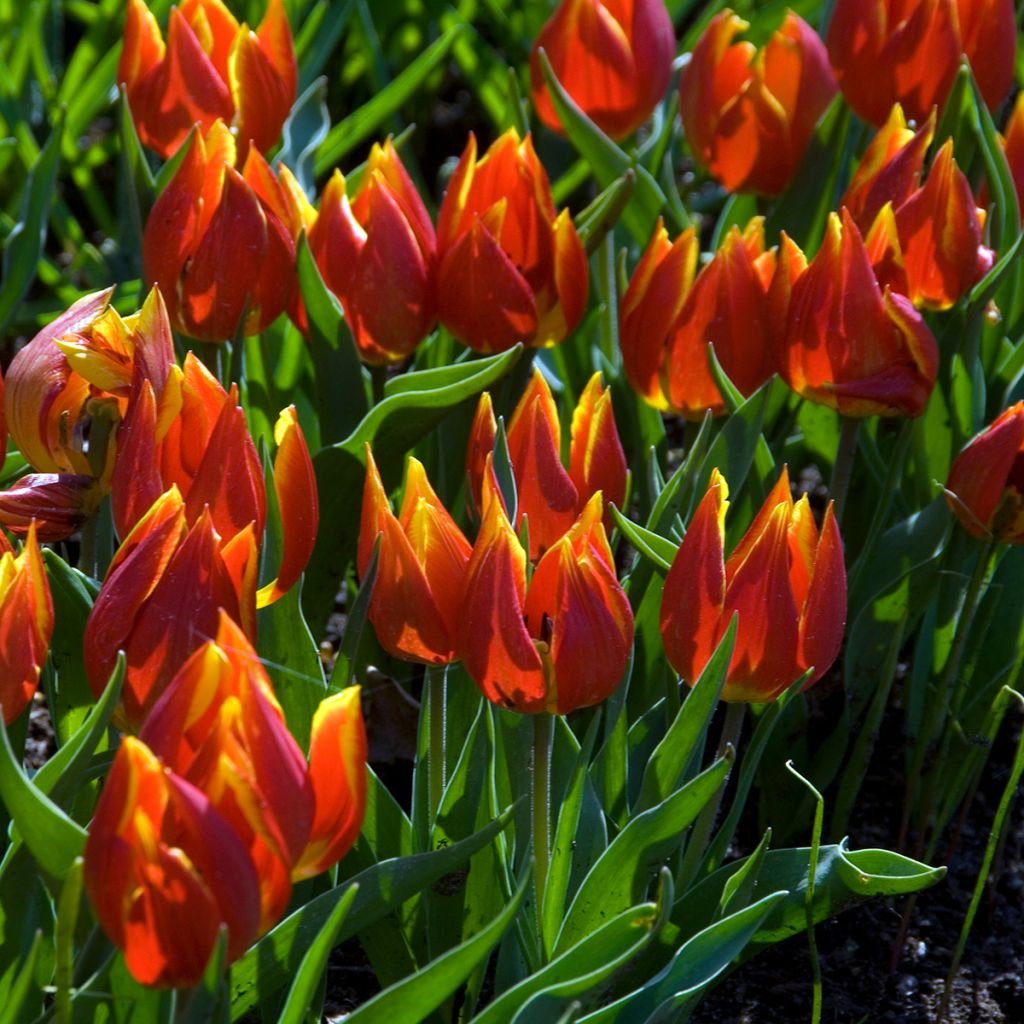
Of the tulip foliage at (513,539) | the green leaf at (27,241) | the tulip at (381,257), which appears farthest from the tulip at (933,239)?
the green leaf at (27,241)

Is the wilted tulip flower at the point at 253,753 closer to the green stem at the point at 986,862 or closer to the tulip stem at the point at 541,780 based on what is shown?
the tulip stem at the point at 541,780

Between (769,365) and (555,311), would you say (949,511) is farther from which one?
(555,311)

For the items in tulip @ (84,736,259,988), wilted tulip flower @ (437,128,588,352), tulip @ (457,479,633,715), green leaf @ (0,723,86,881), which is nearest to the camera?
tulip @ (84,736,259,988)

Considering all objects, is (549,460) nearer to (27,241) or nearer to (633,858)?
(633,858)

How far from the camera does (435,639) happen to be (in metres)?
0.96

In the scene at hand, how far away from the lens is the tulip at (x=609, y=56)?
5.36 ft

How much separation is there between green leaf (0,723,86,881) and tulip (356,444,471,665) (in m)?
0.23

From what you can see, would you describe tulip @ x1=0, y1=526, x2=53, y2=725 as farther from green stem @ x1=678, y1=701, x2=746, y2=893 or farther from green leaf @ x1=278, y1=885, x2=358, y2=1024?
green stem @ x1=678, y1=701, x2=746, y2=893

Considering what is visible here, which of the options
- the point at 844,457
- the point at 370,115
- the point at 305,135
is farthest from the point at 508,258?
the point at 370,115

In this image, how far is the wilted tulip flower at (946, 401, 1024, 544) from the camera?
47.4 inches

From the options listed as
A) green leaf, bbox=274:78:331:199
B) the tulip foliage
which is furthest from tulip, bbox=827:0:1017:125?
green leaf, bbox=274:78:331:199

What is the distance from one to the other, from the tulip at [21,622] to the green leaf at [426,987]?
0.86 feet

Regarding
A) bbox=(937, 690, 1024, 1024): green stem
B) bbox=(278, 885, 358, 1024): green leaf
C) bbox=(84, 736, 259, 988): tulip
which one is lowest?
bbox=(937, 690, 1024, 1024): green stem

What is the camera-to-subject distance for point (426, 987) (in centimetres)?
86
